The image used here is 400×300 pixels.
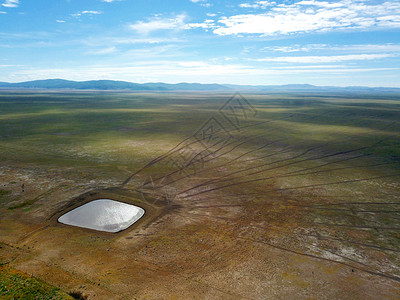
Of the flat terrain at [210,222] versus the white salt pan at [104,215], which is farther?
the white salt pan at [104,215]

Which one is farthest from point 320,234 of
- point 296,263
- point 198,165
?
point 198,165

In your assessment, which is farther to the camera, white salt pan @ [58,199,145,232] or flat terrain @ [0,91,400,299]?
white salt pan @ [58,199,145,232]

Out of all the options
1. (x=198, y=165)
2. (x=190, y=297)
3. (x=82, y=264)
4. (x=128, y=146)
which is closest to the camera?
(x=190, y=297)

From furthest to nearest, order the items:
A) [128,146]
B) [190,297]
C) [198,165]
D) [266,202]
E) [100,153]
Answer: [128,146]
[100,153]
[198,165]
[266,202]
[190,297]

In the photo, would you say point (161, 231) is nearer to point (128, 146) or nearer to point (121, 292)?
point (121, 292)

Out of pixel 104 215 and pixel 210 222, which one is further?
pixel 104 215

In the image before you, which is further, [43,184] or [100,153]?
[100,153]
